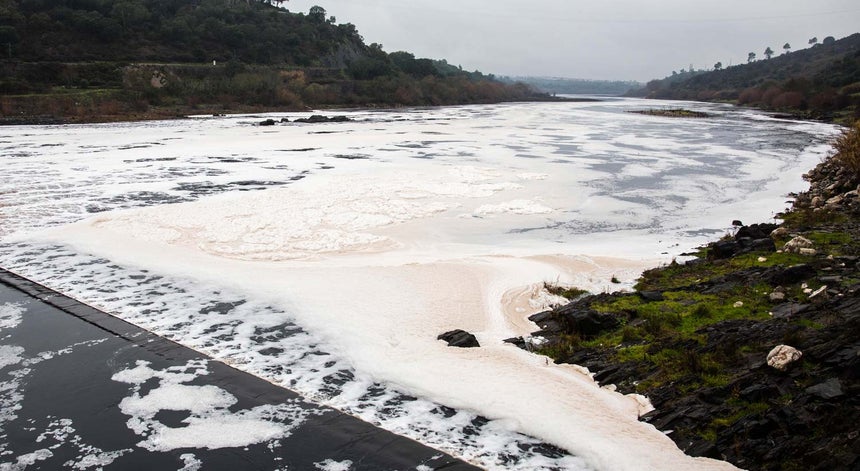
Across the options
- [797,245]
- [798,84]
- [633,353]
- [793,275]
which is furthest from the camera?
[798,84]

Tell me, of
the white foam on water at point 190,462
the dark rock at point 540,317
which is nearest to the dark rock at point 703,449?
the dark rock at point 540,317

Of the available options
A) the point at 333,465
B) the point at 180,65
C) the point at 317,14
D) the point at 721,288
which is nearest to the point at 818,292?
the point at 721,288

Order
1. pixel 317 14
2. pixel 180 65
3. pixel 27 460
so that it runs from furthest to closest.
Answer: pixel 317 14
pixel 180 65
pixel 27 460

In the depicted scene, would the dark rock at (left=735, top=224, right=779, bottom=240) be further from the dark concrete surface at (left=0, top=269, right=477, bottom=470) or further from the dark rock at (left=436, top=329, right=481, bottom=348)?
the dark concrete surface at (left=0, top=269, right=477, bottom=470)

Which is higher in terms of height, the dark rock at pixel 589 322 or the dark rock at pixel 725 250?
the dark rock at pixel 725 250

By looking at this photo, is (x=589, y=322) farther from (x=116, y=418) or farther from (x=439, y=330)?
(x=116, y=418)

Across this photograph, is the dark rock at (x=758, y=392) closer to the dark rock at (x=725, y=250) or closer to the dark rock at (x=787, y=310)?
the dark rock at (x=787, y=310)
